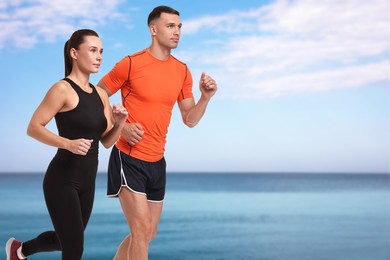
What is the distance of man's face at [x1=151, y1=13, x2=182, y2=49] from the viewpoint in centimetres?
404

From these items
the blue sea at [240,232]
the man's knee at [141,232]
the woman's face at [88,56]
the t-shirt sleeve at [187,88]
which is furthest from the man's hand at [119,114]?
the blue sea at [240,232]

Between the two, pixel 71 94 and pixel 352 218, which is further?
pixel 352 218

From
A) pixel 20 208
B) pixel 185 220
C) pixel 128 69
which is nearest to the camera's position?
pixel 128 69

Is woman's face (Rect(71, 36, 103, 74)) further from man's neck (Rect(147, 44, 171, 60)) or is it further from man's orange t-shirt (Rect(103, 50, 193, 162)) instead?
man's neck (Rect(147, 44, 171, 60))

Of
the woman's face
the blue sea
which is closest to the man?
the woman's face

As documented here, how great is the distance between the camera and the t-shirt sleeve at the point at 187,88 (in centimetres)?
430

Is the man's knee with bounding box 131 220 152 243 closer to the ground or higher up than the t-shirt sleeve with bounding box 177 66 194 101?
closer to the ground

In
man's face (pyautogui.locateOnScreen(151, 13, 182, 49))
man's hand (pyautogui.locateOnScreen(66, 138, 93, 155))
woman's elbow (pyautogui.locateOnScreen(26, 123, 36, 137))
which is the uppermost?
man's face (pyautogui.locateOnScreen(151, 13, 182, 49))

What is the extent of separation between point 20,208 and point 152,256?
14020mm

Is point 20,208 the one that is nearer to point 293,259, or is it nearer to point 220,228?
point 220,228

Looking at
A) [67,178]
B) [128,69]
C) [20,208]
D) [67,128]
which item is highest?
[128,69]

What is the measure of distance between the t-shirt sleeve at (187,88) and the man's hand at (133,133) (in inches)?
20.5

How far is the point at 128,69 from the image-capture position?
4.02 m

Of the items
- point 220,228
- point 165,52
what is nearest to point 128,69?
point 165,52
